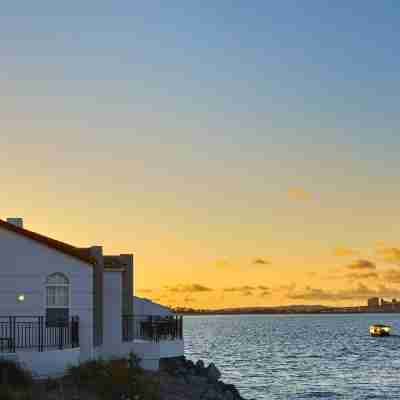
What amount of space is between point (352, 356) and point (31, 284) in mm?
73475

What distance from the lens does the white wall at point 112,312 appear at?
114 ft

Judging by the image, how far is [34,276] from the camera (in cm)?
3103

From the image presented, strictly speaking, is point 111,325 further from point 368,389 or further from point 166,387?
point 368,389

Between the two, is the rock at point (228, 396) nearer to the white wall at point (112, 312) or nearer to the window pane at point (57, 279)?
the white wall at point (112, 312)

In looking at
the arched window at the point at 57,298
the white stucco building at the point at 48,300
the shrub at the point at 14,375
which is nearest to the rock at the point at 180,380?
the white stucco building at the point at 48,300

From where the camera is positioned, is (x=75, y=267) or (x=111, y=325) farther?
(x=111, y=325)

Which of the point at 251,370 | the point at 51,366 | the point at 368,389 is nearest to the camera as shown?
the point at 51,366

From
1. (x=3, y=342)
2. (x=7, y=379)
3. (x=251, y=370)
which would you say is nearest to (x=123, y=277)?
(x=3, y=342)

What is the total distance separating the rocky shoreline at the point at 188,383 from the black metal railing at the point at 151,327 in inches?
61.0

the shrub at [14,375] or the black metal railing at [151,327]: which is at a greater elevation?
the black metal railing at [151,327]

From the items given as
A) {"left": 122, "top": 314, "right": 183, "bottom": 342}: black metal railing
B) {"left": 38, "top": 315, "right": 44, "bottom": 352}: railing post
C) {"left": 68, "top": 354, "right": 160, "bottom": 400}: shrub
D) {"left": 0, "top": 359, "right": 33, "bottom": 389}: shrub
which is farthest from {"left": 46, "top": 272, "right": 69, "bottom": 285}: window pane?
{"left": 122, "top": 314, "right": 183, "bottom": 342}: black metal railing

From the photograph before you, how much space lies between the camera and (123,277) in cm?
A: 3594

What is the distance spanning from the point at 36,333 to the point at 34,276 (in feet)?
6.29

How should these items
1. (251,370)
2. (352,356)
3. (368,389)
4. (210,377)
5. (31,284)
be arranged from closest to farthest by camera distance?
1. (31,284)
2. (210,377)
3. (368,389)
4. (251,370)
5. (352,356)
